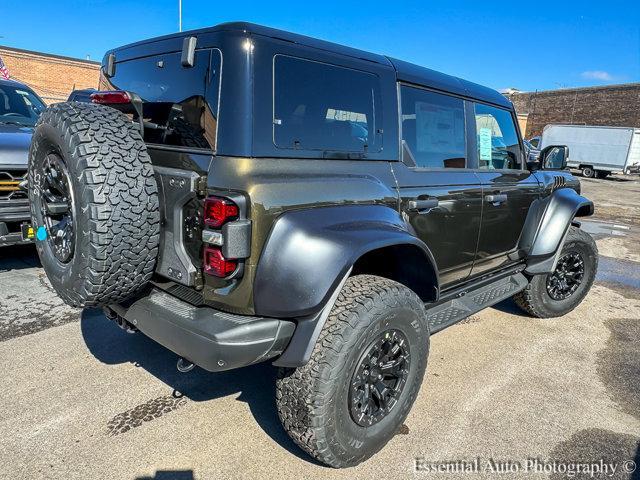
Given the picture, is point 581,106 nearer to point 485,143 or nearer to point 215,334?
point 485,143

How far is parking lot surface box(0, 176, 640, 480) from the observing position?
2.34m

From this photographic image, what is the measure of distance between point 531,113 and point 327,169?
41.8 m

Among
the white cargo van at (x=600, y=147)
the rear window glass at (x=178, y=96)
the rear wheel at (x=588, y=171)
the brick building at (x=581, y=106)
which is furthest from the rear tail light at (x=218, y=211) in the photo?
the brick building at (x=581, y=106)

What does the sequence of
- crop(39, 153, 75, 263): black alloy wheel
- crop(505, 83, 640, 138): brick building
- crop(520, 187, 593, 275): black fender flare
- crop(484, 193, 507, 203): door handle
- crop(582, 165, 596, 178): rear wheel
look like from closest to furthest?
crop(39, 153, 75, 263): black alloy wheel → crop(484, 193, 507, 203): door handle → crop(520, 187, 593, 275): black fender flare → crop(582, 165, 596, 178): rear wheel → crop(505, 83, 640, 138): brick building

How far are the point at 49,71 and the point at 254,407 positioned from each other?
99.0 ft

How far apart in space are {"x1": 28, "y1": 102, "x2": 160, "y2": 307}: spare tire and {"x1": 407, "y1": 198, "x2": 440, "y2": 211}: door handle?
4.70 ft

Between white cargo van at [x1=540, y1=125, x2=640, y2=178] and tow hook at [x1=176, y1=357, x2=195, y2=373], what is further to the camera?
white cargo van at [x1=540, y1=125, x2=640, y2=178]

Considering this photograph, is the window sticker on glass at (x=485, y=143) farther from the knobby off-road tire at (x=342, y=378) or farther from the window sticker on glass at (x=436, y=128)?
the knobby off-road tire at (x=342, y=378)

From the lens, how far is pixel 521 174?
154 inches

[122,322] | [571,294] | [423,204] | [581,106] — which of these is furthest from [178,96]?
[581,106]

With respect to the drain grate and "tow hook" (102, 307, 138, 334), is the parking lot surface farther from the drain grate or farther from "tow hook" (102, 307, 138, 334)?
"tow hook" (102, 307, 138, 334)

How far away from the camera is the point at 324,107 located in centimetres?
234

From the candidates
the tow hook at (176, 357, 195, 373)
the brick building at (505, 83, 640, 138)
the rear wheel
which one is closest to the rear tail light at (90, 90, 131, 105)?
the tow hook at (176, 357, 195, 373)

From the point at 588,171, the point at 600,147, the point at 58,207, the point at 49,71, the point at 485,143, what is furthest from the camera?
the point at 49,71
